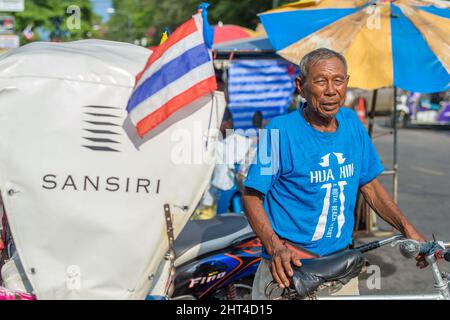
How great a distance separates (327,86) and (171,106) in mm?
737

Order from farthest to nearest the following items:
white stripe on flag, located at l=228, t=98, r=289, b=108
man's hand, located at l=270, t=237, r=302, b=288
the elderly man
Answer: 1. white stripe on flag, located at l=228, t=98, r=289, b=108
2. the elderly man
3. man's hand, located at l=270, t=237, r=302, b=288

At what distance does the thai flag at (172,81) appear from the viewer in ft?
6.81

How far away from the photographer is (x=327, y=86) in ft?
8.02

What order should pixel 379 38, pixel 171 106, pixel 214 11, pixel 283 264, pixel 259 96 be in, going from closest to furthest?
pixel 171 106 < pixel 283 264 < pixel 379 38 < pixel 259 96 < pixel 214 11

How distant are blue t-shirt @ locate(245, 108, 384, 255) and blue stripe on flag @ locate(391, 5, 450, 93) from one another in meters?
2.23

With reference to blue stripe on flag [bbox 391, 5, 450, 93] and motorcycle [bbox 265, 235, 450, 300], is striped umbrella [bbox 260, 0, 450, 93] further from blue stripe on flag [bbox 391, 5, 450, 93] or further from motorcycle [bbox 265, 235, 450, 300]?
motorcycle [bbox 265, 235, 450, 300]

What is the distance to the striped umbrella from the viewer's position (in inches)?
184

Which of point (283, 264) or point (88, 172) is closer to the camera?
point (88, 172)

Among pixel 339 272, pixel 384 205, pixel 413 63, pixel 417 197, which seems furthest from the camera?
pixel 417 197

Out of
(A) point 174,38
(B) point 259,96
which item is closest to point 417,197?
(B) point 259,96

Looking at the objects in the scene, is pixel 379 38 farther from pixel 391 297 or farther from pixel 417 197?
pixel 417 197

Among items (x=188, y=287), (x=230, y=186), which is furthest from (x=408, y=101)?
(x=188, y=287)

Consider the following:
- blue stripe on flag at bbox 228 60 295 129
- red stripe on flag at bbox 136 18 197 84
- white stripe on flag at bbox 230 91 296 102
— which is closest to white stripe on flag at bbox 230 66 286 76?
blue stripe on flag at bbox 228 60 295 129

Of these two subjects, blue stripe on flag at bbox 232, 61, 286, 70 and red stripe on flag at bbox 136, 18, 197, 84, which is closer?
red stripe on flag at bbox 136, 18, 197, 84
